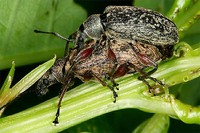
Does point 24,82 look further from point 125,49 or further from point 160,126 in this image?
point 160,126

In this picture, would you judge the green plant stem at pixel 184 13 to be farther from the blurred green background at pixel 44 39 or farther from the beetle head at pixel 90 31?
the beetle head at pixel 90 31

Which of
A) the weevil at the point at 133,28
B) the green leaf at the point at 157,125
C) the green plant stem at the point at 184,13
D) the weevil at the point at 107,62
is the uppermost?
the green plant stem at the point at 184,13

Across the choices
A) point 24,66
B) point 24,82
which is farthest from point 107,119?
point 24,82

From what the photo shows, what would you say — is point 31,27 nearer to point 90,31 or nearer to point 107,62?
point 90,31

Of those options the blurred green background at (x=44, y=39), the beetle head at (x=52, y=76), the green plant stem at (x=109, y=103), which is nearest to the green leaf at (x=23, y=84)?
the green plant stem at (x=109, y=103)

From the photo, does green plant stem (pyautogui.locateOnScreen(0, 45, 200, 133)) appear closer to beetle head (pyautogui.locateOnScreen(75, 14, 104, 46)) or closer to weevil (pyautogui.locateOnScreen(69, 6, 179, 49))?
weevil (pyautogui.locateOnScreen(69, 6, 179, 49))

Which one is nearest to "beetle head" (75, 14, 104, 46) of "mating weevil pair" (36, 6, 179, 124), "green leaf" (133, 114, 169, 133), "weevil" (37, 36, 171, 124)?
"mating weevil pair" (36, 6, 179, 124)

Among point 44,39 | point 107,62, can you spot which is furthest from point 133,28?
point 44,39
